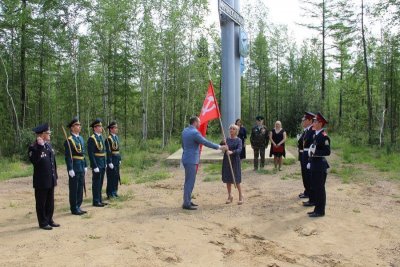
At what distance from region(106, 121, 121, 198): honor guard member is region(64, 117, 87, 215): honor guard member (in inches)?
41.7

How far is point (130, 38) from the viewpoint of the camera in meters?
21.8

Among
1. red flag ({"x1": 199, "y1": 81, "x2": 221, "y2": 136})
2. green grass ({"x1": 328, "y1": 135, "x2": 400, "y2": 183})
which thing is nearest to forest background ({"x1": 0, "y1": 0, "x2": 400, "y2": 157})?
green grass ({"x1": 328, "y1": 135, "x2": 400, "y2": 183})

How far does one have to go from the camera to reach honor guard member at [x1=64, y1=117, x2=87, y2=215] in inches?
275

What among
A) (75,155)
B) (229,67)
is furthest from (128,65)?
(75,155)

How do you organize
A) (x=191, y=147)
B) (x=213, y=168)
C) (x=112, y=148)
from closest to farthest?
(x=191, y=147)
(x=112, y=148)
(x=213, y=168)

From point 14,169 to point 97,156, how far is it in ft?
26.9

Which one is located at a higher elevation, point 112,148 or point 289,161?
point 112,148

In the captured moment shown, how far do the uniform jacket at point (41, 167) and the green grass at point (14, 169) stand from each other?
7002 mm

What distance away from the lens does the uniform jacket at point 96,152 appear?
24.8 feet

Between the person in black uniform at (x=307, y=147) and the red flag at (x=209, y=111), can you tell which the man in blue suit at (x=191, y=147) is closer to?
the red flag at (x=209, y=111)

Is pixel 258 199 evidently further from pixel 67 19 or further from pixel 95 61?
pixel 95 61

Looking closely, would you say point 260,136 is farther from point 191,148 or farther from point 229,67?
point 191,148

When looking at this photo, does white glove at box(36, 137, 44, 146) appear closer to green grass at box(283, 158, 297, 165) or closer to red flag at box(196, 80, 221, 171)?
red flag at box(196, 80, 221, 171)

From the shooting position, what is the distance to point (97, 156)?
7.73 metres
